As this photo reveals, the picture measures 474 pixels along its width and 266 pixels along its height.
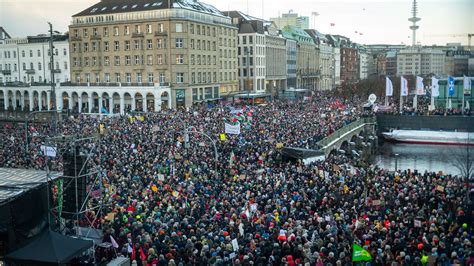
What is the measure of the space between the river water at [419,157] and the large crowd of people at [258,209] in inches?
909

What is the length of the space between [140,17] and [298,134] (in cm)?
4073

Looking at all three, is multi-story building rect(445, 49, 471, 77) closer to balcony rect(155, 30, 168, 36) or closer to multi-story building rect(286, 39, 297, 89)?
balcony rect(155, 30, 168, 36)

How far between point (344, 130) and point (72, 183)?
125ft

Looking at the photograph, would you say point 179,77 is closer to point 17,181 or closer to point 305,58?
point 17,181

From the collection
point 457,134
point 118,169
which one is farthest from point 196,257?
point 457,134

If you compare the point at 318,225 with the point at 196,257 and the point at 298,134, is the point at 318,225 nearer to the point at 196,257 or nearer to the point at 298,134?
the point at 196,257

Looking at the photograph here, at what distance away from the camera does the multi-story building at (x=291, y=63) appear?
118 metres

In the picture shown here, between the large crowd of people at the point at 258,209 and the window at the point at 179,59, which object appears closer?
the large crowd of people at the point at 258,209

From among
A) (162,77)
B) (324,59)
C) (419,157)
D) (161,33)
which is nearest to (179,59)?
(162,77)

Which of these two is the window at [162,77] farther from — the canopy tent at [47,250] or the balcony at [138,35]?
the canopy tent at [47,250]

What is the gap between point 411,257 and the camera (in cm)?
1552

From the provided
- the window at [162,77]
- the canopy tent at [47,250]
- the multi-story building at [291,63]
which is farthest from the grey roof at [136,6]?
the canopy tent at [47,250]

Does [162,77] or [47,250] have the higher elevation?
[162,77]

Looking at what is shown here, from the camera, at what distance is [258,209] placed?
2133 centimetres
